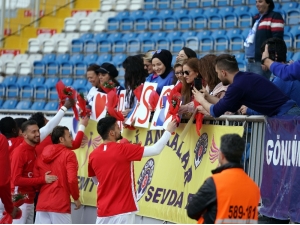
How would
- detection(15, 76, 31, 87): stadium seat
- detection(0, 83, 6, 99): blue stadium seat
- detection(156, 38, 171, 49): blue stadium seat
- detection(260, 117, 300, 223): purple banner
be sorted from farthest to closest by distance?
detection(15, 76, 31, 87): stadium seat, detection(0, 83, 6, 99): blue stadium seat, detection(156, 38, 171, 49): blue stadium seat, detection(260, 117, 300, 223): purple banner

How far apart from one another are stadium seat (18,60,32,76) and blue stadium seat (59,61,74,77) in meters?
1.27

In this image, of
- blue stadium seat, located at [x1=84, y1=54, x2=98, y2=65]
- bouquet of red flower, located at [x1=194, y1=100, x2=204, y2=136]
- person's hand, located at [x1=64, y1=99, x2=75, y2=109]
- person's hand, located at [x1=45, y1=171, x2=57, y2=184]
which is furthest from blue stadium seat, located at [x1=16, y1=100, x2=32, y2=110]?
bouquet of red flower, located at [x1=194, y1=100, x2=204, y2=136]

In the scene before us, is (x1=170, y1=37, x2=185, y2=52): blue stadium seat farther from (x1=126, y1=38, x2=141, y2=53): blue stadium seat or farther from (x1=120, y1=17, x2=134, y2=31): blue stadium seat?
(x1=120, y1=17, x2=134, y2=31): blue stadium seat

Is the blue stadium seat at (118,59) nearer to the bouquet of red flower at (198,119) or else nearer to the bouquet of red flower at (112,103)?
the bouquet of red flower at (112,103)

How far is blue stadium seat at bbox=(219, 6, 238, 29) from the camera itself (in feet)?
53.5

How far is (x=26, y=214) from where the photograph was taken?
959 centimetres

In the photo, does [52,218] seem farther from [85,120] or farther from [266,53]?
[266,53]

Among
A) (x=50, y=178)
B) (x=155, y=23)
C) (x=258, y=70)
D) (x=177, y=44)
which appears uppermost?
(x=155, y=23)

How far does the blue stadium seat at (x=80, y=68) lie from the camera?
1797 cm

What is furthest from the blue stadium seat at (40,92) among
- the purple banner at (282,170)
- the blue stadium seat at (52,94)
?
the purple banner at (282,170)

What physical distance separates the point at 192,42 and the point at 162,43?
855 mm

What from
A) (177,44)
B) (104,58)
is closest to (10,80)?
(104,58)

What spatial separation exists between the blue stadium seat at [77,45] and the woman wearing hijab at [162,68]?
33.8 feet

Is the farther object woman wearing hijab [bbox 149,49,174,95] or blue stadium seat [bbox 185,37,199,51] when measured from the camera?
blue stadium seat [bbox 185,37,199,51]
